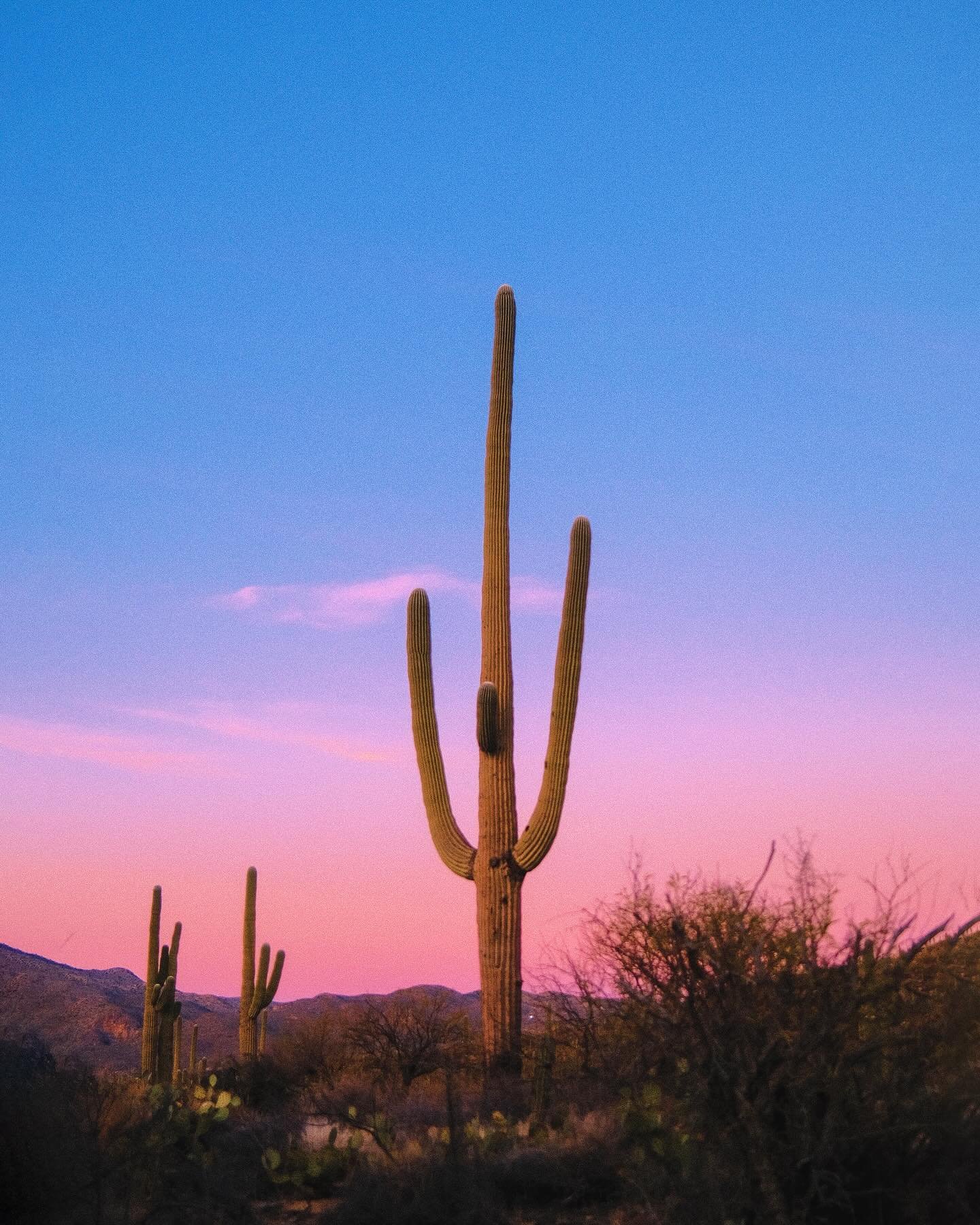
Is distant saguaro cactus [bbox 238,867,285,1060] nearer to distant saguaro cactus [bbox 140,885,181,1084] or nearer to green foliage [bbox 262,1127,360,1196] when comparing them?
distant saguaro cactus [bbox 140,885,181,1084]

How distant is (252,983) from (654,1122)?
1559 centimetres

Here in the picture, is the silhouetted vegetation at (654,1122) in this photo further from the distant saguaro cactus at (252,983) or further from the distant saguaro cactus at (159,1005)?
the distant saguaro cactus at (252,983)

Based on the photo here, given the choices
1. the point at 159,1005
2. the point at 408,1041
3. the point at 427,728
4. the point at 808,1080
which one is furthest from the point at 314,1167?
the point at 159,1005

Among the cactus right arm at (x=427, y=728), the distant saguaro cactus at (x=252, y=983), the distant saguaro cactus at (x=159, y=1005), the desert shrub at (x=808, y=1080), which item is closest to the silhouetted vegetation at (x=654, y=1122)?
the desert shrub at (x=808, y=1080)

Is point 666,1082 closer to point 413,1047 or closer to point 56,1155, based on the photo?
point 56,1155

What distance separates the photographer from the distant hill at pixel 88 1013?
4353 cm

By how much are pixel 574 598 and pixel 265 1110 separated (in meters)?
8.13

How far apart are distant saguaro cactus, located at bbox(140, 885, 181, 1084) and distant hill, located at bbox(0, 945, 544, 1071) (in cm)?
1606

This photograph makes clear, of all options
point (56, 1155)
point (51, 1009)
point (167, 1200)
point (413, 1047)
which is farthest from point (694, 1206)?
point (51, 1009)

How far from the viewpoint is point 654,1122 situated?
8883mm

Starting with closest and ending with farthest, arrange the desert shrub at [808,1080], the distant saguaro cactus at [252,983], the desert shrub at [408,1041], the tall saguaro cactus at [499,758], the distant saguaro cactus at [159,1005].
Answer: the desert shrub at [808,1080], the tall saguaro cactus at [499,758], the desert shrub at [408,1041], the distant saguaro cactus at [159,1005], the distant saguaro cactus at [252,983]

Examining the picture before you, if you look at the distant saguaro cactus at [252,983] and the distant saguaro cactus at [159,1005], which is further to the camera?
the distant saguaro cactus at [252,983]

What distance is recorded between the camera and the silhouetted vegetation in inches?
297

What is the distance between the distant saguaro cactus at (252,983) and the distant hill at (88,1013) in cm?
1534
